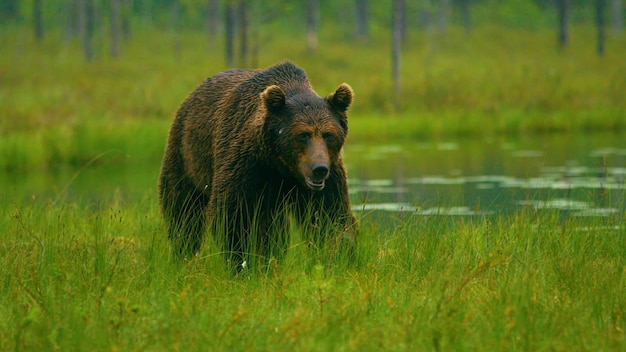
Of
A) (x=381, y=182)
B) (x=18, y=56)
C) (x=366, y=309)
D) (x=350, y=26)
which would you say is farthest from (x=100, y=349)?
(x=350, y=26)

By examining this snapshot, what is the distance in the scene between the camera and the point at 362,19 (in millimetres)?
57031

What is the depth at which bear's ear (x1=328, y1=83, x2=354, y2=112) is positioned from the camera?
23.6ft

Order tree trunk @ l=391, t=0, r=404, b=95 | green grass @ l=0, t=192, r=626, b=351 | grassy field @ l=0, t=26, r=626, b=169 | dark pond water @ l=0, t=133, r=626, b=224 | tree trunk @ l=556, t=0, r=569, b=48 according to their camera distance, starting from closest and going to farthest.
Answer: green grass @ l=0, t=192, r=626, b=351 → dark pond water @ l=0, t=133, r=626, b=224 → grassy field @ l=0, t=26, r=626, b=169 → tree trunk @ l=391, t=0, r=404, b=95 → tree trunk @ l=556, t=0, r=569, b=48

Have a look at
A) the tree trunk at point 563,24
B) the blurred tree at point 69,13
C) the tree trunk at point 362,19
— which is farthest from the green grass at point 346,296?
the blurred tree at point 69,13

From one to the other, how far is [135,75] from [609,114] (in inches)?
783

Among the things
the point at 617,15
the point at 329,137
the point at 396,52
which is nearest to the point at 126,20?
the point at 396,52

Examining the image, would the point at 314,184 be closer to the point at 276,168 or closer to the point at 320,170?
the point at 320,170

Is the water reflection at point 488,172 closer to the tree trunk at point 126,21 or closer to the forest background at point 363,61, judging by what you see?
the forest background at point 363,61

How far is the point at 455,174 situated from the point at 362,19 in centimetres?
4112

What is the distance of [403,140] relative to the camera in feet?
84.9

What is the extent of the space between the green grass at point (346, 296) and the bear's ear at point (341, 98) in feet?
3.48

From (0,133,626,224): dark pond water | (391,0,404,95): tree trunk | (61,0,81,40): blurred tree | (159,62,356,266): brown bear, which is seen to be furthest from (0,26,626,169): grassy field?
(159,62,356,266): brown bear

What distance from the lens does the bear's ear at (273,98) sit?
23.2 feet

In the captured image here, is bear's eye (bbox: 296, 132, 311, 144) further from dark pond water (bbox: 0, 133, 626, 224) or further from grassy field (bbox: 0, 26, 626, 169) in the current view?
grassy field (bbox: 0, 26, 626, 169)
